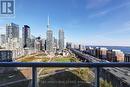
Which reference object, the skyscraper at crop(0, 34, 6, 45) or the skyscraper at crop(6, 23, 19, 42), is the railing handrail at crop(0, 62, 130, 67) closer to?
the skyscraper at crop(0, 34, 6, 45)

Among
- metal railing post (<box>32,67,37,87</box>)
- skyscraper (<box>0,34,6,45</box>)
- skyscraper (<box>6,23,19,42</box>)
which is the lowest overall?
metal railing post (<box>32,67,37,87</box>)

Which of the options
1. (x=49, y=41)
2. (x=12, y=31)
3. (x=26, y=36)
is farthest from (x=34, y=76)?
(x=49, y=41)

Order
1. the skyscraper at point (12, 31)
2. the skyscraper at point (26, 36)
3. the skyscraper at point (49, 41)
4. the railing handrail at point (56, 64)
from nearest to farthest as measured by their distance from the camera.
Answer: the railing handrail at point (56, 64), the skyscraper at point (12, 31), the skyscraper at point (49, 41), the skyscraper at point (26, 36)

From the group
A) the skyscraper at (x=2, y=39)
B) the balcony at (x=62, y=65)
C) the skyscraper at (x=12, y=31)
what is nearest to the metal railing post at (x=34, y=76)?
the balcony at (x=62, y=65)

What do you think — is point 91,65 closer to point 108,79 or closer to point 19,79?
point 108,79

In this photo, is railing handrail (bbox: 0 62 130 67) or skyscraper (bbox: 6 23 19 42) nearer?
railing handrail (bbox: 0 62 130 67)

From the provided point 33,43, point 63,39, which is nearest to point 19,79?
point 33,43

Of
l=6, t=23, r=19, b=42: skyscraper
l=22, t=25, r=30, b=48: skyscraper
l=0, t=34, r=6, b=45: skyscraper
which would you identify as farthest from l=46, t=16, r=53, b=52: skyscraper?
l=0, t=34, r=6, b=45: skyscraper

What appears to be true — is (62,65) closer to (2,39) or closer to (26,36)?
(2,39)

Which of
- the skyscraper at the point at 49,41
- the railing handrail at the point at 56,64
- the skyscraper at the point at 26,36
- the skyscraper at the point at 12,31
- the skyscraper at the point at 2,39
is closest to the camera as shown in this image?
the railing handrail at the point at 56,64

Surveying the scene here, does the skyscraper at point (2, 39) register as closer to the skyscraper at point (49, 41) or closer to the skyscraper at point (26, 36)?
the skyscraper at point (26, 36)

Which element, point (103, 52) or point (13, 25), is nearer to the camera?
point (103, 52)
